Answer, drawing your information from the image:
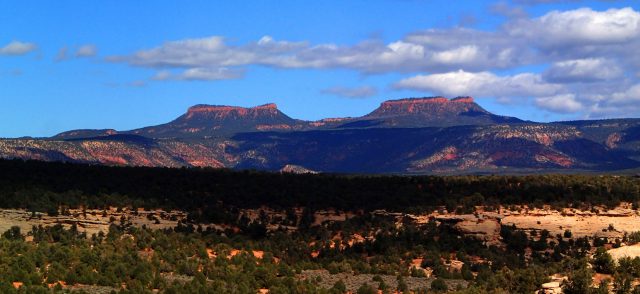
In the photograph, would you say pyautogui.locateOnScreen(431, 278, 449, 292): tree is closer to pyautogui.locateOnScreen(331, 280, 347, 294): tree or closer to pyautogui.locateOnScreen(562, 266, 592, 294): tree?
pyautogui.locateOnScreen(331, 280, 347, 294): tree

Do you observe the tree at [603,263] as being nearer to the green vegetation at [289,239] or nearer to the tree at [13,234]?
the green vegetation at [289,239]

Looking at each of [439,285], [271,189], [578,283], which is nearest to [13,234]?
[439,285]

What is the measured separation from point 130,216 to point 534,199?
29.8 meters

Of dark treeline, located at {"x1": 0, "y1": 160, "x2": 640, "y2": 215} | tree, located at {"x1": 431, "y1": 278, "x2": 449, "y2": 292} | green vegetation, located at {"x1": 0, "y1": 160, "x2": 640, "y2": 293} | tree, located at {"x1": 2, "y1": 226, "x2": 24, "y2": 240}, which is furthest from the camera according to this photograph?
dark treeline, located at {"x1": 0, "y1": 160, "x2": 640, "y2": 215}

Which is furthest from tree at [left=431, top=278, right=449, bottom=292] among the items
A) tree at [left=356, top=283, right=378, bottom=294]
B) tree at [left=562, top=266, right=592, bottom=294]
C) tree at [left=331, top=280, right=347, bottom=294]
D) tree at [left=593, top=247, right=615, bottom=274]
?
tree at [left=562, top=266, right=592, bottom=294]

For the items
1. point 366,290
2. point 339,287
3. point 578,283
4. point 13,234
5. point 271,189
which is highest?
point 271,189

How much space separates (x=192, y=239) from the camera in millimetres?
65375

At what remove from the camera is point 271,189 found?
290ft

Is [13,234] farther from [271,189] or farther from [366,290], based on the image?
[271,189]

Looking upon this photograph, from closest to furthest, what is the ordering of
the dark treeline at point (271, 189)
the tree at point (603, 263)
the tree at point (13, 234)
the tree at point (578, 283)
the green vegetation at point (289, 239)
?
the tree at point (578, 283)
the tree at point (603, 263)
the green vegetation at point (289, 239)
the tree at point (13, 234)
the dark treeline at point (271, 189)

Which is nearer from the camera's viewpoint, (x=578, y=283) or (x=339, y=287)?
(x=578, y=283)

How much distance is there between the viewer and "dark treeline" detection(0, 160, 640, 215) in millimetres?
77250

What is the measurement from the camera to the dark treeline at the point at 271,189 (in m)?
77.2

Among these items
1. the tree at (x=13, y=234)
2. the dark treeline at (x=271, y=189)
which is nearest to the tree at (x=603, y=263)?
the tree at (x=13, y=234)
